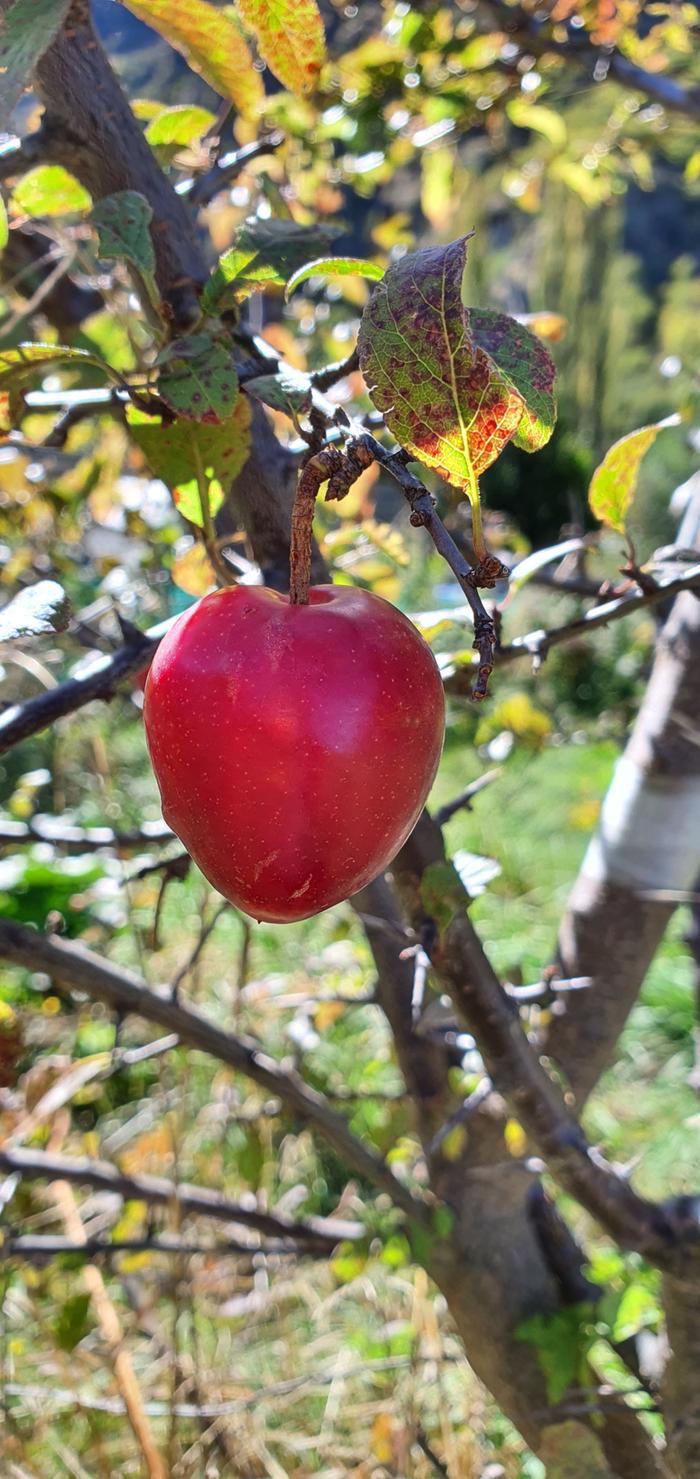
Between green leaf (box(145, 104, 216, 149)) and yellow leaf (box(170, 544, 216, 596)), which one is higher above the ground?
green leaf (box(145, 104, 216, 149))

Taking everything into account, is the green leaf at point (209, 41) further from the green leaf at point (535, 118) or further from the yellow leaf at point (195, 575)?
the green leaf at point (535, 118)

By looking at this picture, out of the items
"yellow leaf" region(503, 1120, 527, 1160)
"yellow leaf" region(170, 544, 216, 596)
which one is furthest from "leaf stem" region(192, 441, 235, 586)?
"yellow leaf" region(503, 1120, 527, 1160)

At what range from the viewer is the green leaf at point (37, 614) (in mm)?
352

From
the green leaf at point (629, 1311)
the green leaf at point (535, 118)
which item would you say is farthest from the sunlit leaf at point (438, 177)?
the green leaf at point (629, 1311)

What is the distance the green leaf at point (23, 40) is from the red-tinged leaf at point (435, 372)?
0.13 m

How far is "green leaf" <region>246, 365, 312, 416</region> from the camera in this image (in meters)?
0.36

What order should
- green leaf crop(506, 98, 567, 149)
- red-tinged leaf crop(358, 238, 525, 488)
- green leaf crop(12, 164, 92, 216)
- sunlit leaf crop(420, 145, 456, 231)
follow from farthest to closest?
1. sunlit leaf crop(420, 145, 456, 231)
2. green leaf crop(506, 98, 567, 149)
3. green leaf crop(12, 164, 92, 216)
4. red-tinged leaf crop(358, 238, 525, 488)

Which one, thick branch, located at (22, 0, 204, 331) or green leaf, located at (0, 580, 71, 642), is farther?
thick branch, located at (22, 0, 204, 331)

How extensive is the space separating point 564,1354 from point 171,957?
1905 mm

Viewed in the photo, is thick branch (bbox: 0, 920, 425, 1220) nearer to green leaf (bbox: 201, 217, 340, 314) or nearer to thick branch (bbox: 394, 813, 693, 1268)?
thick branch (bbox: 394, 813, 693, 1268)

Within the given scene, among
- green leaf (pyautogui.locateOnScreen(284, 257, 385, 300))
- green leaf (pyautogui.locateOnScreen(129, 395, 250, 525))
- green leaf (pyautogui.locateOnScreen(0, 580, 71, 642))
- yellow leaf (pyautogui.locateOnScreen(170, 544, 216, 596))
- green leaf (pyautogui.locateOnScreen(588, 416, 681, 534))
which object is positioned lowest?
yellow leaf (pyautogui.locateOnScreen(170, 544, 216, 596))

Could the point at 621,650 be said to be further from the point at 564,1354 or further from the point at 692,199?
the point at 692,199

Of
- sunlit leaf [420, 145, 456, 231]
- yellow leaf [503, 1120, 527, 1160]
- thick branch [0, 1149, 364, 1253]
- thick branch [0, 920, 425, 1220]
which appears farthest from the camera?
sunlit leaf [420, 145, 456, 231]

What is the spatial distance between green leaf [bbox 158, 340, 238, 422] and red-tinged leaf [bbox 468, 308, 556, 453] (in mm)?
96
